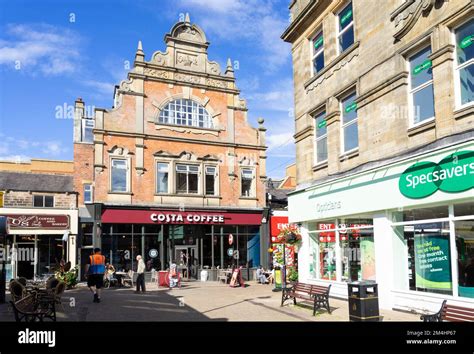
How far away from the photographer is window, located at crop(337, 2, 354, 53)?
1490cm

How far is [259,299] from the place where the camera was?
1586 centimetres

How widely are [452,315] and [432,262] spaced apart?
287 centimetres

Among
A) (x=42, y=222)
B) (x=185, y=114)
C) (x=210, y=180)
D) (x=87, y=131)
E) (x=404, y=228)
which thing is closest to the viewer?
(x=404, y=228)

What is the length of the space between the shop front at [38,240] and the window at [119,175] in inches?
101

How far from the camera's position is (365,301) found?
32.6 ft

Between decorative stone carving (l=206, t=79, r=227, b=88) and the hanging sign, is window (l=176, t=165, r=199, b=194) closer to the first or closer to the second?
decorative stone carving (l=206, t=79, r=227, b=88)

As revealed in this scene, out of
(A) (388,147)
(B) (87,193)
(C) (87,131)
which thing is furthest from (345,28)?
(C) (87,131)

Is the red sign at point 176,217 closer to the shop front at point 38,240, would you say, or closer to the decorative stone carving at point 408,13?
the shop front at point 38,240

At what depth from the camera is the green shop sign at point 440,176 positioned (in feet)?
31.8

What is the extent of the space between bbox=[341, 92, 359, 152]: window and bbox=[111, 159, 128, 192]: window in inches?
560

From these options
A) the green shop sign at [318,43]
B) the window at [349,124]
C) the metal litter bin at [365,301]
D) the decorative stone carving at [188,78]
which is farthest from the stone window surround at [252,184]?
the metal litter bin at [365,301]

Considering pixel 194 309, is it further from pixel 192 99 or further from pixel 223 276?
pixel 192 99
